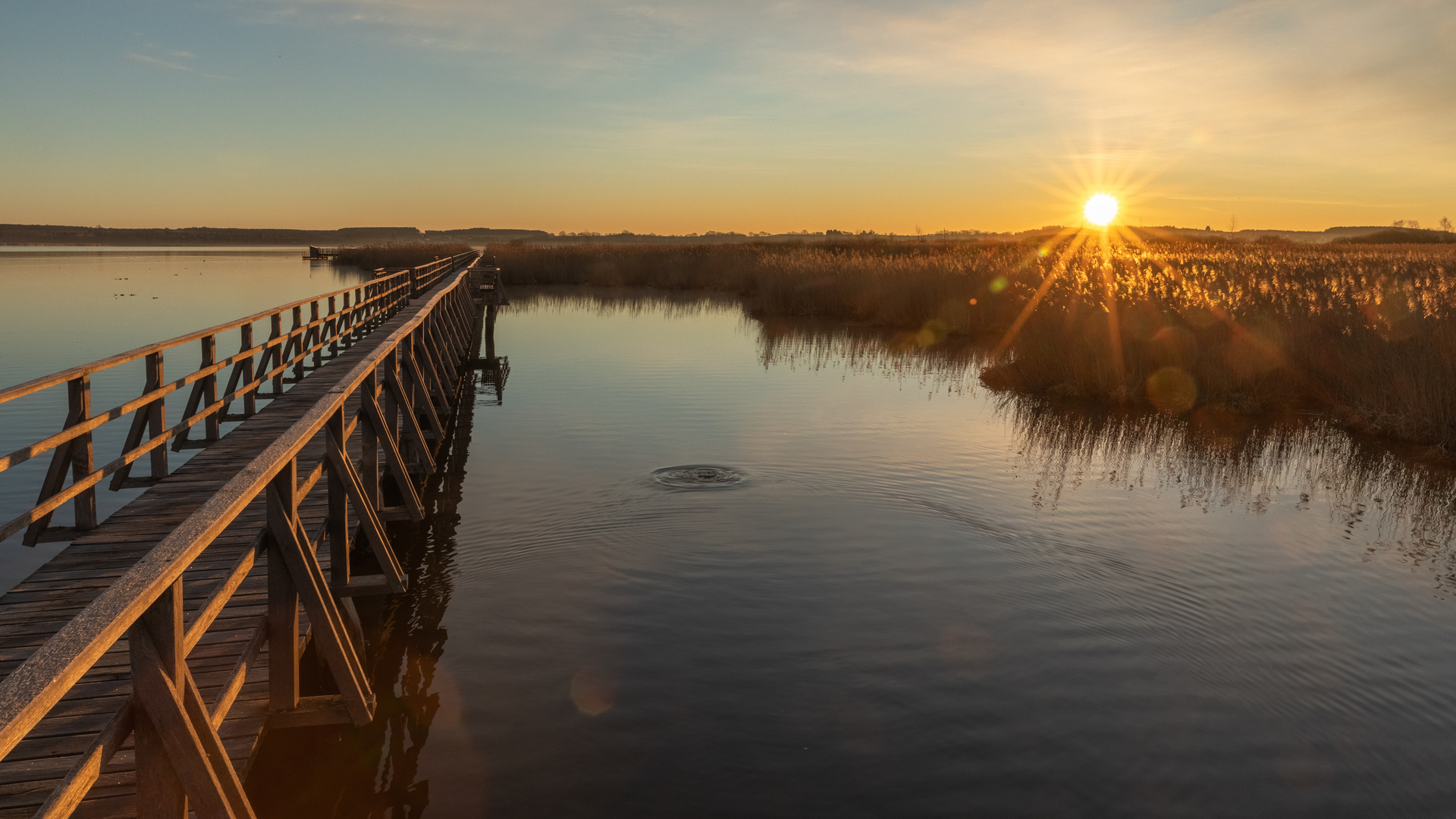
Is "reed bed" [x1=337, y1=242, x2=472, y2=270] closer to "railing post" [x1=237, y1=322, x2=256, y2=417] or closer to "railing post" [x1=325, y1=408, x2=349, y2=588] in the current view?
"railing post" [x1=237, y1=322, x2=256, y2=417]

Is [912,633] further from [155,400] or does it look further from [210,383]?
[210,383]

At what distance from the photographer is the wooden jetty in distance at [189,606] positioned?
2.68 metres

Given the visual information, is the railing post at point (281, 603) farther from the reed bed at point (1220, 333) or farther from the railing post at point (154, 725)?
the reed bed at point (1220, 333)

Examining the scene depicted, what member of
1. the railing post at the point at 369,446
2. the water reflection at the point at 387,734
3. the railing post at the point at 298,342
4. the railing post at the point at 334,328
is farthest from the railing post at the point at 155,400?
the railing post at the point at 334,328

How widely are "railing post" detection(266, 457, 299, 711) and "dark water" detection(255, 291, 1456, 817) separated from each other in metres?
0.81

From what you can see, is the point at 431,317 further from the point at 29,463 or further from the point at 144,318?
the point at 144,318

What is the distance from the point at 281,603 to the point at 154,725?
1.77 meters

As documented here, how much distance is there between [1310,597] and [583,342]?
68.3 feet

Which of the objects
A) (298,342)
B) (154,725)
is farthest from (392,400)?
(154,725)

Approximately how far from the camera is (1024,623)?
741cm

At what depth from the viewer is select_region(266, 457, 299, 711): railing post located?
4367 mm

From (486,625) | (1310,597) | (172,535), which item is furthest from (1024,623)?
(172,535)

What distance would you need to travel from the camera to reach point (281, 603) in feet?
14.8

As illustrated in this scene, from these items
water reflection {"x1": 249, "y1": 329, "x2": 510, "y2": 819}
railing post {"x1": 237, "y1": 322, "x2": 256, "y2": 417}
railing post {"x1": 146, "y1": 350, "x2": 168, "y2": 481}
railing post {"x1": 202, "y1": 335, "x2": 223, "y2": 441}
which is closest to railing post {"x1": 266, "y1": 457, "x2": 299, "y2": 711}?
water reflection {"x1": 249, "y1": 329, "x2": 510, "y2": 819}
